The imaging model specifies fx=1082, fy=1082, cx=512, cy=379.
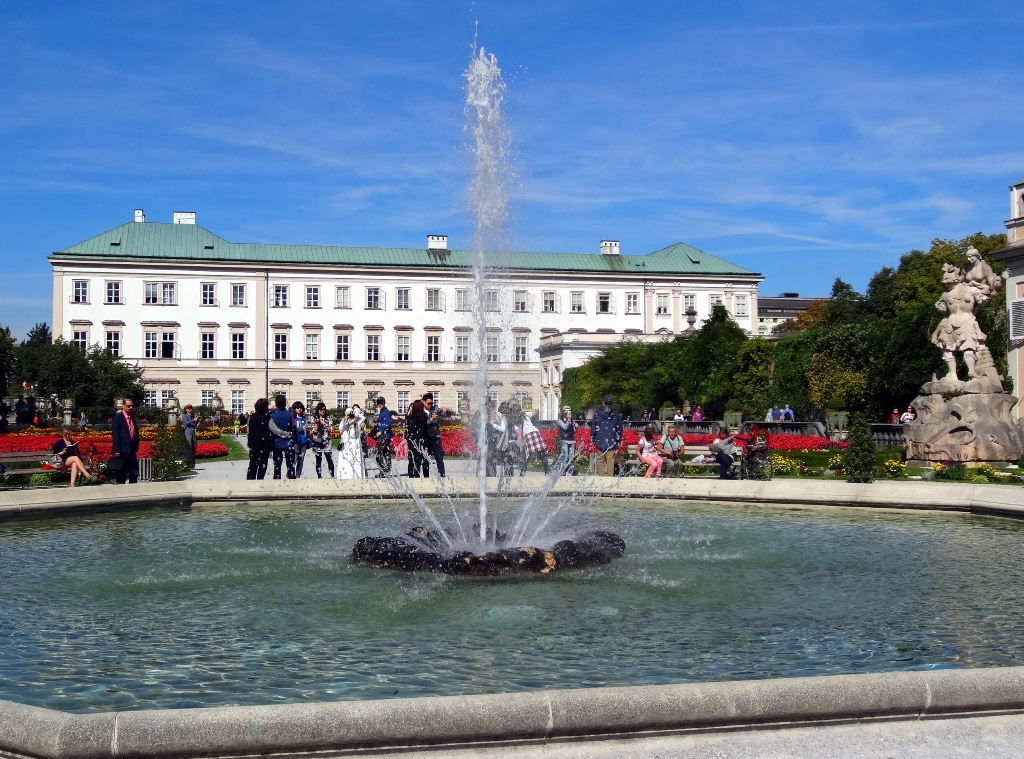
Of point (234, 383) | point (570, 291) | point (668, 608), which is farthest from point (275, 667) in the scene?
point (570, 291)

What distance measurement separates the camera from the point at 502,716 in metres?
4.92

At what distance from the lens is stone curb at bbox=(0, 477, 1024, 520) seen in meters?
13.9

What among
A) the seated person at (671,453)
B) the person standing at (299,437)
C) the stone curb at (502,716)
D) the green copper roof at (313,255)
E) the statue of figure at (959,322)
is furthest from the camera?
the green copper roof at (313,255)

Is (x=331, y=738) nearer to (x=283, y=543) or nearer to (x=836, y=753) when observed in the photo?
(x=836, y=753)

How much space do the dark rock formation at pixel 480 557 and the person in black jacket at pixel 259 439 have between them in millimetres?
7037

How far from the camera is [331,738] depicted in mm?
4809

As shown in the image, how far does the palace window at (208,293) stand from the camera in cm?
7912

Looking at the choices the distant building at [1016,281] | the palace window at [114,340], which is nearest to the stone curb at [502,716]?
the distant building at [1016,281]

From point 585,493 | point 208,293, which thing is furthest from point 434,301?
point 585,493

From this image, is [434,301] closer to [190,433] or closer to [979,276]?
[190,433]

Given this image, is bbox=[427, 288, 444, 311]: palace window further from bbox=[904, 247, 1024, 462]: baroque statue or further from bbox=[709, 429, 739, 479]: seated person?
bbox=[709, 429, 739, 479]: seated person

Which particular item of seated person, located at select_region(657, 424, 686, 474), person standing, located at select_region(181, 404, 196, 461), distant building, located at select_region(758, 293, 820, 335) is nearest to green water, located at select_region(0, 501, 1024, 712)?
seated person, located at select_region(657, 424, 686, 474)

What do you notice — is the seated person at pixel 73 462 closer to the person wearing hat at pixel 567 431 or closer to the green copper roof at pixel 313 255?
the person wearing hat at pixel 567 431

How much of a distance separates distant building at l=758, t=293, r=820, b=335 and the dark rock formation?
11952 centimetres
